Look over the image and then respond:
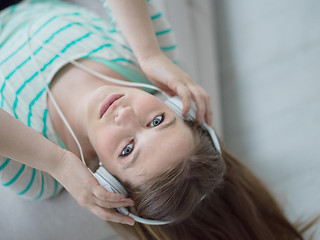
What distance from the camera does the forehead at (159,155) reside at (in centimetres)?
69

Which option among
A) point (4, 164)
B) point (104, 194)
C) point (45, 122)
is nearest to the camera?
point (104, 194)

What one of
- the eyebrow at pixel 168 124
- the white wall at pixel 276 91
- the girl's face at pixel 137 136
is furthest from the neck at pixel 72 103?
the white wall at pixel 276 91

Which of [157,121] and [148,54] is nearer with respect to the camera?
[157,121]

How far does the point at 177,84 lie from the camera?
794 mm

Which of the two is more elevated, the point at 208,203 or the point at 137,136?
the point at 137,136

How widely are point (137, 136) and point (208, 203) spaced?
28 cm

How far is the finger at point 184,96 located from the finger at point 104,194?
0.24 meters

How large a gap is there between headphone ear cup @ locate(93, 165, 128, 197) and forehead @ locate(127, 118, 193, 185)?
31 mm

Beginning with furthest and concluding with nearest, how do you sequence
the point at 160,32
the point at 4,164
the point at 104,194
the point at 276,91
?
the point at 276,91 → the point at 160,32 → the point at 4,164 → the point at 104,194

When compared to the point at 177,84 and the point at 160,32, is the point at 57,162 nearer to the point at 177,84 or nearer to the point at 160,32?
the point at 177,84

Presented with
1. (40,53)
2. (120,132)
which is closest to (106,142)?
(120,132)

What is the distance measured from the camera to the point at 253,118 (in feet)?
4.06

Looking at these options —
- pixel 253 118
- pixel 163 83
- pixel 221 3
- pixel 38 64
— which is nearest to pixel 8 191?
pixel 38 64

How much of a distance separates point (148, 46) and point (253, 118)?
21.9 inches
